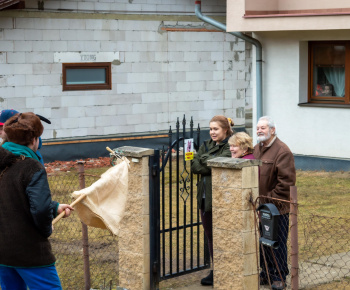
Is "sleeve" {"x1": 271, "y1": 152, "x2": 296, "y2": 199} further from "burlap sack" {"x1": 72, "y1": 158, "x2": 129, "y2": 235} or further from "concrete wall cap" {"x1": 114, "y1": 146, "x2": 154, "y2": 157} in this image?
"burlap sack" {"x1": 72, "y1": 158, "x2": 129, "y2": 235}

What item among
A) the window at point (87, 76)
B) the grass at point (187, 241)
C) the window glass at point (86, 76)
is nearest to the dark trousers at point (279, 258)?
the grass at point (187, 241)

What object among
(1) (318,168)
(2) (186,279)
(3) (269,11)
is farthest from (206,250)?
(3) (269,11)

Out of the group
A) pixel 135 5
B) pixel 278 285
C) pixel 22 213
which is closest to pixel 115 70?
pixel 135 5

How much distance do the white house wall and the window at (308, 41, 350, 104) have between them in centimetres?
20

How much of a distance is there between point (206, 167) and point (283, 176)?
73cm

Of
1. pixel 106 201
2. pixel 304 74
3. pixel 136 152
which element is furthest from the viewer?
pixel 304 74

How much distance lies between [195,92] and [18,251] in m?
12.7

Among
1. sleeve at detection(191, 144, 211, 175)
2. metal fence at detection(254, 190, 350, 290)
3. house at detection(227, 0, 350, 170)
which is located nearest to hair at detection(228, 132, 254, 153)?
sleeve at detection(191, 144, 211, 175)

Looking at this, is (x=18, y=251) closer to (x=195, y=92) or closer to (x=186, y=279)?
(x=186, y=279)

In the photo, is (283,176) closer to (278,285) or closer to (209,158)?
(209,158)

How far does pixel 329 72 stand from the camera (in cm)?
1479

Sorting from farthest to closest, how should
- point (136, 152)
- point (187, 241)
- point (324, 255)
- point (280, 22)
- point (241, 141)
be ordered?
point (280, 22) < point (187, 241) < point (324, 255) < point (136, 152) < point (241, 141)

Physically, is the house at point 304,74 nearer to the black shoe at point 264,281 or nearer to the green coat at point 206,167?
the green coat at point 206,167

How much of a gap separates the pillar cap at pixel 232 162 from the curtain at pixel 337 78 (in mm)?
8624
